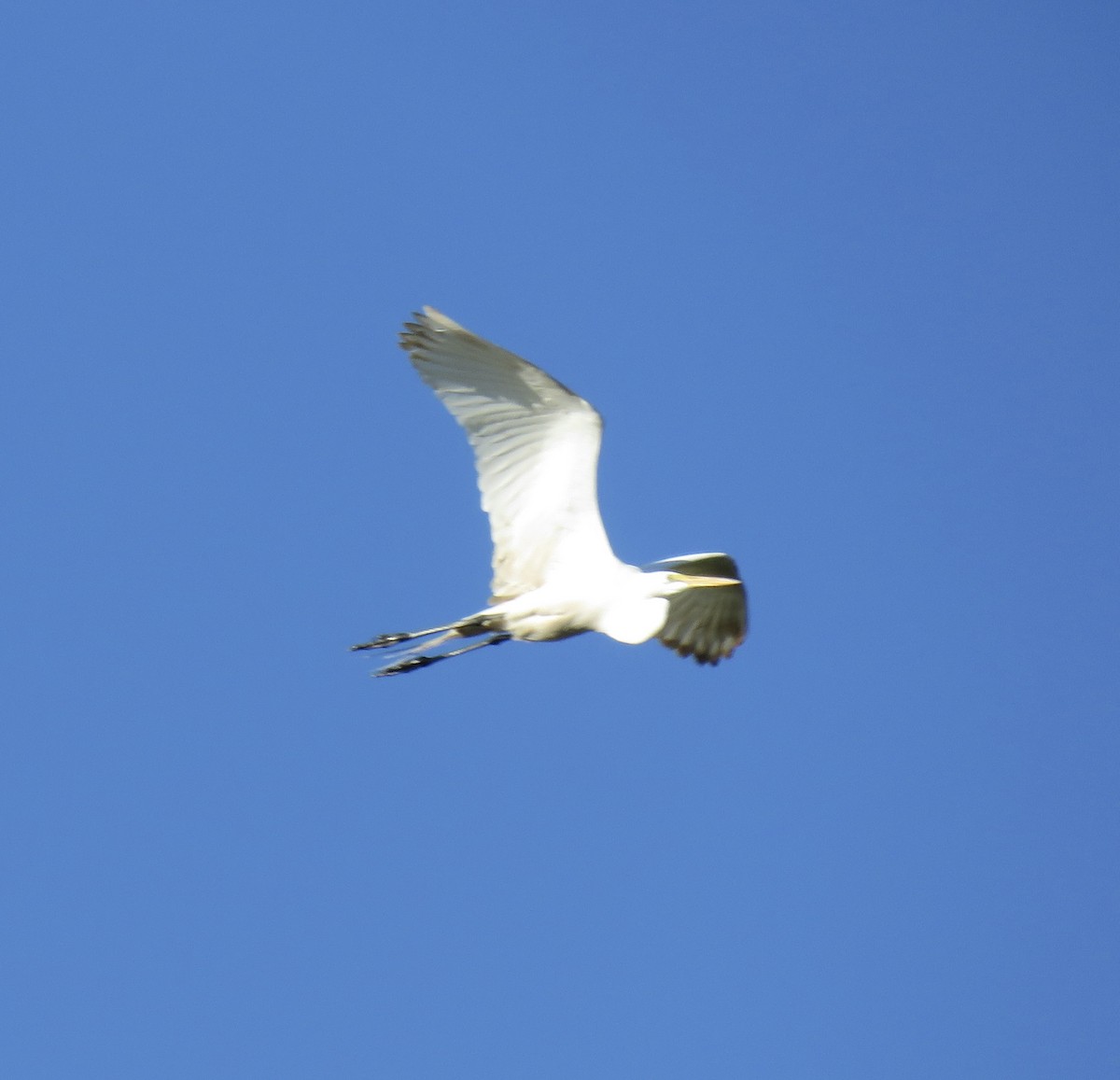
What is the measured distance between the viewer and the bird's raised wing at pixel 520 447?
1166 centimetres

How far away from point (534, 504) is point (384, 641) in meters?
1.68

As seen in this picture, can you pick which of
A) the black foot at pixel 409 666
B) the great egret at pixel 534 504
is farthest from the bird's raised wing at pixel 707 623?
the black foot at pixel 409 666

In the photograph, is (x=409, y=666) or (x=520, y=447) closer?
(x=520, y=447)

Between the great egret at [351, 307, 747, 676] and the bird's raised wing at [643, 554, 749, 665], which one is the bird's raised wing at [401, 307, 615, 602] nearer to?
the great egret at [351, 307, 747, 676]

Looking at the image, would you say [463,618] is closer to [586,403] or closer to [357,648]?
[357,648]

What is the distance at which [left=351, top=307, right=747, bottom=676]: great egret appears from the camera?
11.7m

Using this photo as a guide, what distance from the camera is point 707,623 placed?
13688mm

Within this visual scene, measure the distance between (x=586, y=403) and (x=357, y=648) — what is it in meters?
2.81

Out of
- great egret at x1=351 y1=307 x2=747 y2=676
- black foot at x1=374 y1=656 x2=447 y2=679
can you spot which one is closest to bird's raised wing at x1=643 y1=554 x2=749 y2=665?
great egret at x1=351 y1=307 x2=747 y2=676

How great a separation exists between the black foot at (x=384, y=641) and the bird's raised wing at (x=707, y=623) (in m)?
2.05

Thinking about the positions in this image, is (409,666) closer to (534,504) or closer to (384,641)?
(384,641)

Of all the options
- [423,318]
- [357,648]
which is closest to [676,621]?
[357,648]

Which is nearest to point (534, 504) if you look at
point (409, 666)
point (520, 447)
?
point (520, 447)

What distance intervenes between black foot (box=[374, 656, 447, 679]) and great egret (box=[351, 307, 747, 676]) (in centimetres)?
21
